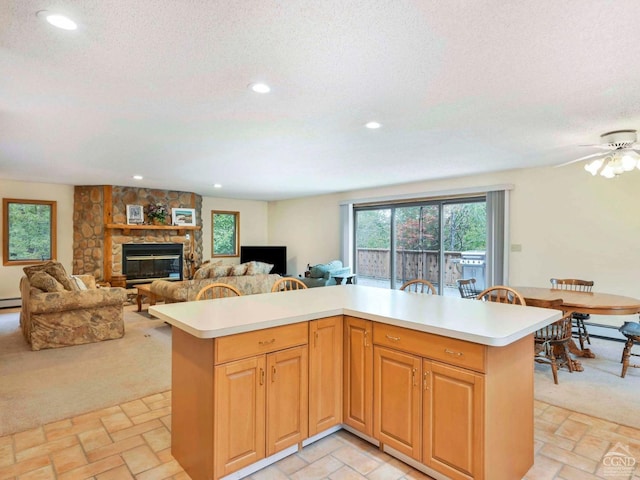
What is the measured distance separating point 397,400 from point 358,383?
31 centimetres

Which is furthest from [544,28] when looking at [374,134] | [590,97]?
[374,134]

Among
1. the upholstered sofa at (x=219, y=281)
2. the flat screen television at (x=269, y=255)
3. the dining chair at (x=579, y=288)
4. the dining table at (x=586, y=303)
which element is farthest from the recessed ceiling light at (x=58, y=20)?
the flat screen television at (x=269, y=255)

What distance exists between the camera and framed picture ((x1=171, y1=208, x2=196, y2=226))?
8375 millimetres

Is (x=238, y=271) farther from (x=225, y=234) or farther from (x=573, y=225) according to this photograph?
(x=573, y=225)

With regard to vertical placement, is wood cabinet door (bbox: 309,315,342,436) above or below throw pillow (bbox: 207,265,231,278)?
below

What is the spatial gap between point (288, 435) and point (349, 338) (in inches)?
27.2

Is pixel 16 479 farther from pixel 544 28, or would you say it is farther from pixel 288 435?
pixel 544 28

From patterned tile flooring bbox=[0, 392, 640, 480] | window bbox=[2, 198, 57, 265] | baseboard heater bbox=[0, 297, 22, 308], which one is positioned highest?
window bbox=[2, 198, 57, 265]

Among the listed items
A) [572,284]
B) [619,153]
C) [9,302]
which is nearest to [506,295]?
[572,284]

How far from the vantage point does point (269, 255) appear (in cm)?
949

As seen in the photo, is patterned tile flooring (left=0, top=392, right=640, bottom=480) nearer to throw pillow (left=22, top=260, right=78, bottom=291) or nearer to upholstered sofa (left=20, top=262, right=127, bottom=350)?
upholstered sofa (left=20, top=262, right=127, bottom=350)

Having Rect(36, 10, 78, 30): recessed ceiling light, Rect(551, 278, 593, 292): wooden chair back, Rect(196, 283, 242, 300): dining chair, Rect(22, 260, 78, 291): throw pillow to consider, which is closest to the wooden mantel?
Rect(22, 260, 78, 291): throw pillow

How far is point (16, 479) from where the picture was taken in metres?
1.99

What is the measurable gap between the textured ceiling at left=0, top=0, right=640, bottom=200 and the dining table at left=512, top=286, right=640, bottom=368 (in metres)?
1.66
